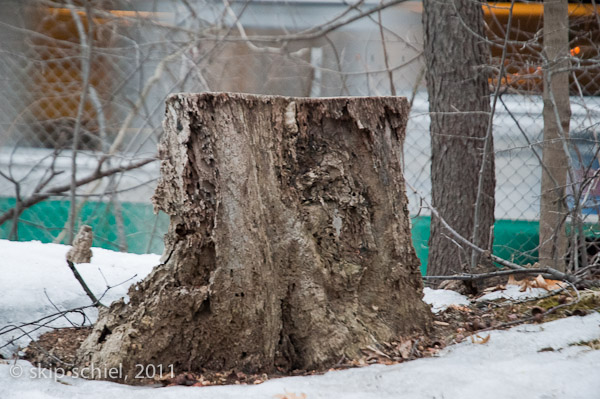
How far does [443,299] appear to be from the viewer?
243 cm

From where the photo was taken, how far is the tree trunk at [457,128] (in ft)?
11.6

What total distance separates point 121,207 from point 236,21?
1.80 m

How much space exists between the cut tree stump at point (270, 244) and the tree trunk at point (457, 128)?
5.50 ft

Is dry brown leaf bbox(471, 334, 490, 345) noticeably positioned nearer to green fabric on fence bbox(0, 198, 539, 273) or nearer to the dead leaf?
the dead leaf

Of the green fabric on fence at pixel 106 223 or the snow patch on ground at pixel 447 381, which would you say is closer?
the snow patch on ground at pixel 447 381

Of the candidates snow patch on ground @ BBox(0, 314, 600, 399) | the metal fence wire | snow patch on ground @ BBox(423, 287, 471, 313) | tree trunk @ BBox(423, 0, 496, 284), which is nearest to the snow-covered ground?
snow patch on ground @ BBox(0, 314, 600, 399)

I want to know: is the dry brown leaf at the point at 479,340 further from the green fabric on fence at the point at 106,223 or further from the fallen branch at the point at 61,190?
the green fabric on fence at the point at 106,223

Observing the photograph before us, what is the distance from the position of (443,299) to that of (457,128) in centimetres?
141

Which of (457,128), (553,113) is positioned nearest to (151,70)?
(457,128)

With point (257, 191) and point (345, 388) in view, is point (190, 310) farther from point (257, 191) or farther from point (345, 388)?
point (345, 388)

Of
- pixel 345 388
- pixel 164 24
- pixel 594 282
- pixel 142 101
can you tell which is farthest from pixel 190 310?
pixel 164 24

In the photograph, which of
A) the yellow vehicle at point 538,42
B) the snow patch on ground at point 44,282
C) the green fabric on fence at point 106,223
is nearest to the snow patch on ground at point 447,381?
the snow patch on ground at point 44,282

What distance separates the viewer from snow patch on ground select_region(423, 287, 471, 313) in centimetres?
234

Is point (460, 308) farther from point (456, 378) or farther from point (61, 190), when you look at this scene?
point (61, 190)
